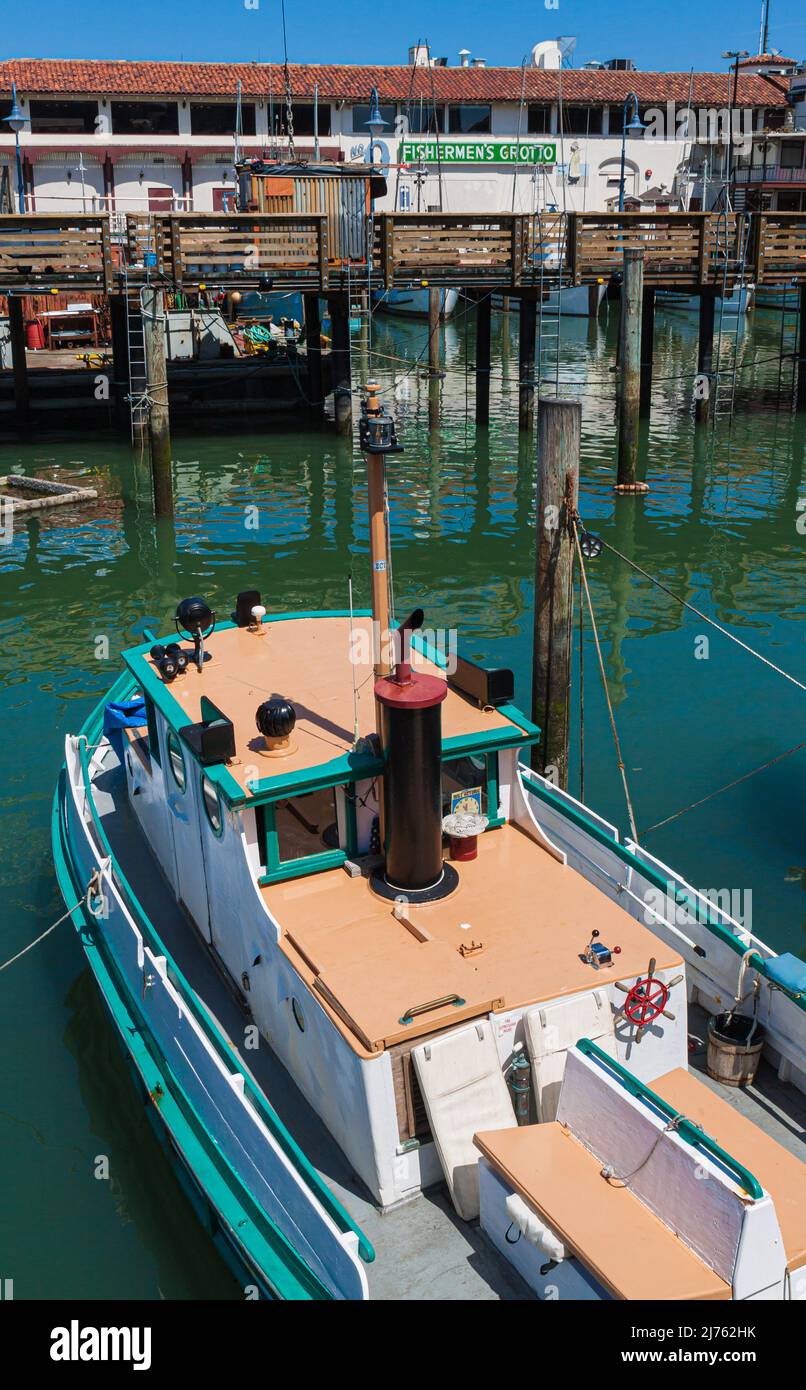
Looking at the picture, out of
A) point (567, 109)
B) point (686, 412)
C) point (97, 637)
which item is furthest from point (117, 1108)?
point (567, 109)

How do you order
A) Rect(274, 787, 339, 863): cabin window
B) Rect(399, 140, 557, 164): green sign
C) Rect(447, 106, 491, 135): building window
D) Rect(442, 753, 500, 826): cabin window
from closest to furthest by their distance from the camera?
Rect(274, 787, 339, 863): cabin window, Rect(442, 753, 500, 826): cabin window, Rect(399, 140, 557, 164): green sign, Rect(447, 106, 491, 135): building window

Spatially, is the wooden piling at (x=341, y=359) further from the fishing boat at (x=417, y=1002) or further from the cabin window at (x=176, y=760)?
the cabin window at (x=176, y=760)

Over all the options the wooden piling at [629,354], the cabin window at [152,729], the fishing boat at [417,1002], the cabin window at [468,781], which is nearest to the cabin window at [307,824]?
the fishing boat at [417,1002]

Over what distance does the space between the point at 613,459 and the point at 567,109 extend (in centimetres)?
4204

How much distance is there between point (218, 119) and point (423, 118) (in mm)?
10392

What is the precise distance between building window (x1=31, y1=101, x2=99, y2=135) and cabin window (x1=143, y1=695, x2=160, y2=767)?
57.7 m

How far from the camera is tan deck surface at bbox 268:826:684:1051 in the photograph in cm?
828

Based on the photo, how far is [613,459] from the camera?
3256 cm

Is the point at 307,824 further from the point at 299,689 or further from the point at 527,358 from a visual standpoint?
the point at 527,358

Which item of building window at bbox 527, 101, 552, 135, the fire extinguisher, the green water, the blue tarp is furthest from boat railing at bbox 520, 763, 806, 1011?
building window at bbox 527, 101, 552, 135

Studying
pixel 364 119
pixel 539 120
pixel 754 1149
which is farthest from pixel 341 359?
pixel 539 120

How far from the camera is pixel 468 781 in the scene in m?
10.3

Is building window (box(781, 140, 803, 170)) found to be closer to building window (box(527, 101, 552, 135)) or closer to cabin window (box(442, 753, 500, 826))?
building window (box(527, 101, 552, 135))

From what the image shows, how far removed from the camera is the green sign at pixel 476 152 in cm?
6297
